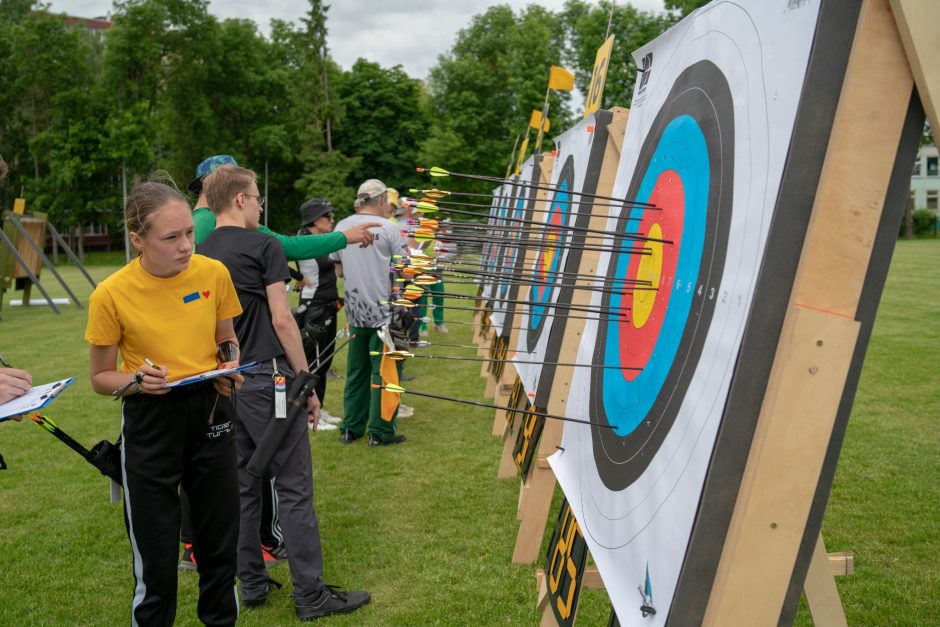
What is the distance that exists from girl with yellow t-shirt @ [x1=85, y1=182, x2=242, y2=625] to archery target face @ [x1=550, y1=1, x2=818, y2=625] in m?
1.17

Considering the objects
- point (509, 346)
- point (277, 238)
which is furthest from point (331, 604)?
point (509, 346)

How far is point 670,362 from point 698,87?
0.71 meters

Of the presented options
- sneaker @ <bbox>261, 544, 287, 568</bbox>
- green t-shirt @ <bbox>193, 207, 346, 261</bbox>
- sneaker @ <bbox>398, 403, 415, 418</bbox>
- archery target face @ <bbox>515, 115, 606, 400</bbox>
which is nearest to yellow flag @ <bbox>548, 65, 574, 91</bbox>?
archery target face @ <bbox>515, 115, 606, 400</bbox>

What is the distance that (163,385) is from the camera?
2309mm

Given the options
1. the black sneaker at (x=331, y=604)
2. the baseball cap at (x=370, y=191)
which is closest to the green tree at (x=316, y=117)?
the baseball cap at (x=370, y=191)

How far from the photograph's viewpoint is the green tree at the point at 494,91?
3969 centimetres

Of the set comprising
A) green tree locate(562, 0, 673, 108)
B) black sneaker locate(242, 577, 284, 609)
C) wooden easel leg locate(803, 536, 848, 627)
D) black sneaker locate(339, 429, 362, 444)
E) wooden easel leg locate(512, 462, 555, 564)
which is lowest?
black sneaker locate(339, 429, 362, 444)

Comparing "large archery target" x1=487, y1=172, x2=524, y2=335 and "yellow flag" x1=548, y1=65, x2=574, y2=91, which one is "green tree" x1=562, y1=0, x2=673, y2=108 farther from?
"yellow flag" x1=548, y1=65, x2=574, y2=91

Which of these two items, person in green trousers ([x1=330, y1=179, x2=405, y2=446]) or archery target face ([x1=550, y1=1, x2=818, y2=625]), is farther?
person in green trousers ([x1=330, y1=179, x2=405, y2=446])

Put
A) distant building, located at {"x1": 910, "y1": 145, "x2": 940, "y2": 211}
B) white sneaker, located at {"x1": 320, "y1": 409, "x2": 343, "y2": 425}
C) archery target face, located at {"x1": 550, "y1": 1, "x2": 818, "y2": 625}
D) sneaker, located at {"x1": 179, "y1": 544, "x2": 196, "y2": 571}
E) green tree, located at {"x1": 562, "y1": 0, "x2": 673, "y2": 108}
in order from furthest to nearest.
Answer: distant building, located at {"x1": 910, "y1": 145, "x2": 940, "y2": 211}
green tree, located at {"x1": 562, "y1": 0, "x2": 673, "y2": 108}
white sneaker, located at {"x1": 320, "y1": 409, "x2": 343, "y2": 425}
sneaker, located at {"x1": 179, "y1": 544, "x2": 196, "y2": 571}
archery target face, located at {"x1": 550, "y1": 1, "x2": 818, "y2": 625}

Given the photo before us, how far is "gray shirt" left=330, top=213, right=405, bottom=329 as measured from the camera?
5.62m

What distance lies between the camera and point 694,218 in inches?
74.4

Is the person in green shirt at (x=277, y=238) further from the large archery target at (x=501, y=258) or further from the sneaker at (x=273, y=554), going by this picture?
the large archery target at (x=501, y=258)

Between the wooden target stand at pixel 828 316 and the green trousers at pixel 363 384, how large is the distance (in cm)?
446
